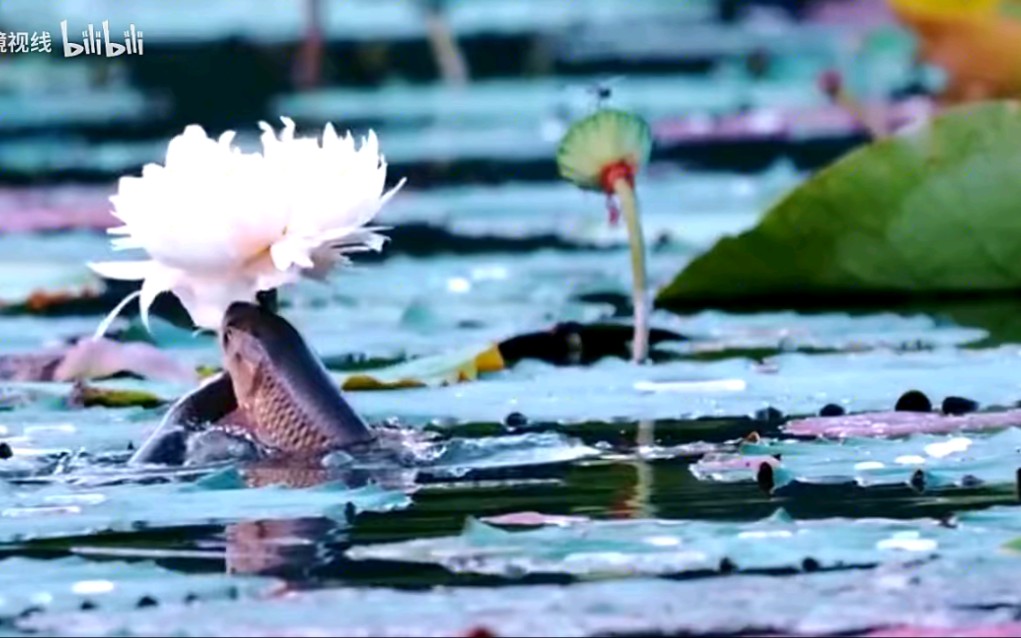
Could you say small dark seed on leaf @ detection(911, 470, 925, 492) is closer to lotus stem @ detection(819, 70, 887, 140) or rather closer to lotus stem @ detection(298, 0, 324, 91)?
lotus stem @ detection(819, 70, 887, 140)

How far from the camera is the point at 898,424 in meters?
4.11

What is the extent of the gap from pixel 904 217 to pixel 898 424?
1.48 m

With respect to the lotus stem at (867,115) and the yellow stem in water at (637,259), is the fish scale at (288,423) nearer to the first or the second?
the yellow stem in water at (637,259)

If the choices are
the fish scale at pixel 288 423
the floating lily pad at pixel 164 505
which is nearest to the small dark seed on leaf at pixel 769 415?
the fish scale at pixel 288 423

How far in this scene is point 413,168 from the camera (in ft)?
33.2

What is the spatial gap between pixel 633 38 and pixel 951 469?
1405 cm

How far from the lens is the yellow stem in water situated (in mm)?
4730

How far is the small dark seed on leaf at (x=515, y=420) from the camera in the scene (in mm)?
4324

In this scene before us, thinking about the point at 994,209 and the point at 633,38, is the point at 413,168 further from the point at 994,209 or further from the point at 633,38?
the point at 633,38

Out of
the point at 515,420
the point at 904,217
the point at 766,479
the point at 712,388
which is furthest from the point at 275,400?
the point at 904,217

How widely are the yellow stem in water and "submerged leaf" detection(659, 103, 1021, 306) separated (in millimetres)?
626

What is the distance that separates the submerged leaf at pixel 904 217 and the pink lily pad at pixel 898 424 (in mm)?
1316

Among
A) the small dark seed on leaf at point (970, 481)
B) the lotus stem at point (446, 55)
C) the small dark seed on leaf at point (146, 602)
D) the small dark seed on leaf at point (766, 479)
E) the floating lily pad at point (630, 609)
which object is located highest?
the lotus stem at point (446, 55)
